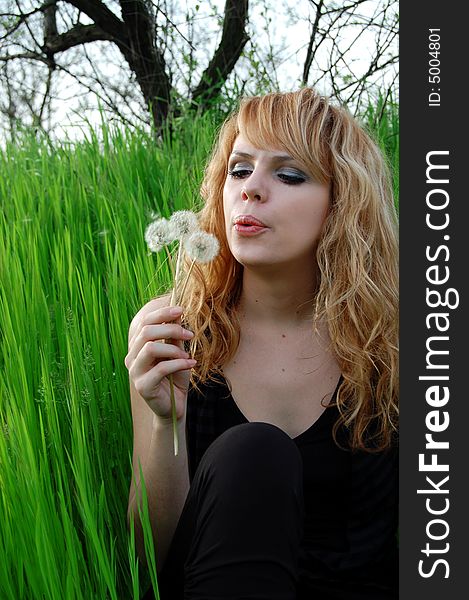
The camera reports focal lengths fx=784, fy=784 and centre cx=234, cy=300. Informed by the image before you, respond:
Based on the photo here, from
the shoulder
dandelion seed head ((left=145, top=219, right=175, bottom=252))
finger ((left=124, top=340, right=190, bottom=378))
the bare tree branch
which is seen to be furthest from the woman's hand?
the bare tree branch

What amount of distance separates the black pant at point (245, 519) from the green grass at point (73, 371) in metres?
0.11

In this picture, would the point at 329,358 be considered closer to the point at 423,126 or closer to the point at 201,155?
the point at 423,126

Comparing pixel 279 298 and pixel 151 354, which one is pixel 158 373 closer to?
pixel 151 354

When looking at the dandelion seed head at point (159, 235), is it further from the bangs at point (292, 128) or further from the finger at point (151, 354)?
the bangs at point (292, 128)

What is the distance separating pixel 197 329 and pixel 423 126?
0.61 metres

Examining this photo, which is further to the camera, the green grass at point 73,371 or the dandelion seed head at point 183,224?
the dandelion seed head at point 183,224

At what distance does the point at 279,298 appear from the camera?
161cm

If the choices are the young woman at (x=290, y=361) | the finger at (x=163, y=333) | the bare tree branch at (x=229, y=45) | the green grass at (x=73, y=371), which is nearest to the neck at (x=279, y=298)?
the young woman at (x=290, y=361)

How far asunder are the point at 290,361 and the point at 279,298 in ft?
0.43

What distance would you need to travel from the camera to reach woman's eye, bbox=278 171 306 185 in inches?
58.8

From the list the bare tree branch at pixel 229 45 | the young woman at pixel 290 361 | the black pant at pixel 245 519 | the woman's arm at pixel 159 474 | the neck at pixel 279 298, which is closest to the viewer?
the black pant at pixel 245 519

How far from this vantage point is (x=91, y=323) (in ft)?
5.50

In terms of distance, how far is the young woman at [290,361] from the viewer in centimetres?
122

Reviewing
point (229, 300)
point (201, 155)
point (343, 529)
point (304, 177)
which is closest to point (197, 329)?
point (229, 300)
